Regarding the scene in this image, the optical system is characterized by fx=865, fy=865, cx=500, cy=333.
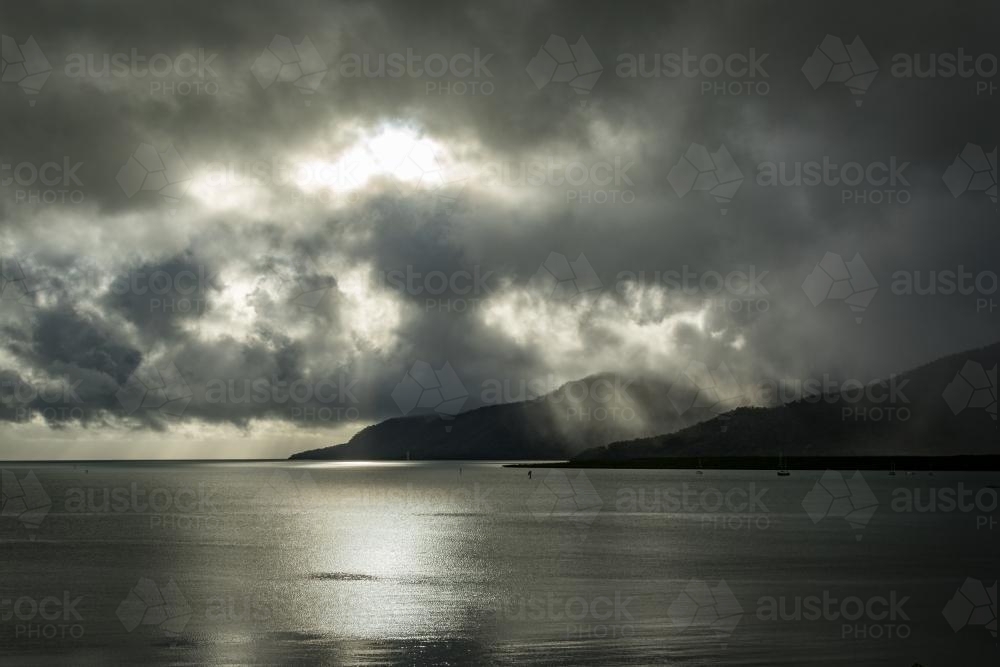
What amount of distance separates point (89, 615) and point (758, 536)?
2900 inches

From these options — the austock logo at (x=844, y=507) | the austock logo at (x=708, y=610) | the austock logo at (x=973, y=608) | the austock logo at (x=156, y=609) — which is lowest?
the austock logo at (x=973, y=608)

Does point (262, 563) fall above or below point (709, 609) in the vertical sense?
above

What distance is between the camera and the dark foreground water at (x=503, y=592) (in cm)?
4012

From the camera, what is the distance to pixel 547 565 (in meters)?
72.1

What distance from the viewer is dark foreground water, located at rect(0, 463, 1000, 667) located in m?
40.1

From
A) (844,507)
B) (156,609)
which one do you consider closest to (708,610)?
(156,609)

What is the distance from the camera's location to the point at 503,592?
5731cm

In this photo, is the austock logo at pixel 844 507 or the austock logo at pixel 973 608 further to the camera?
the austock logo at pixel 844 507

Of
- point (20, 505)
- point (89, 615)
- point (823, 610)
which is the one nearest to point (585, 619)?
A: point (823, 610)

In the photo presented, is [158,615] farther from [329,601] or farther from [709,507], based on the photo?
[709,507]

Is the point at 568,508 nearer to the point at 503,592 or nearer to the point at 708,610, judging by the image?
the point at 503,592

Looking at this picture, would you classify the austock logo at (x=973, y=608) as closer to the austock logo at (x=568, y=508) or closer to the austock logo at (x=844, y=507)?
the austock logo at (x=844, y=507)

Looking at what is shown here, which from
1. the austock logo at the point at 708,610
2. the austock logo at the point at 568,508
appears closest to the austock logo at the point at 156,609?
the austock logo at the point at 708,610

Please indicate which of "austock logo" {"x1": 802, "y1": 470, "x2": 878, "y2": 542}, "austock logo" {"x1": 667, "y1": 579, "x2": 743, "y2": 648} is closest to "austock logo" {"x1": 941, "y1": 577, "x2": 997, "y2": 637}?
"austock logo" {"x1": 667, "y1": 579, "x2": 743, "y2": 648}
